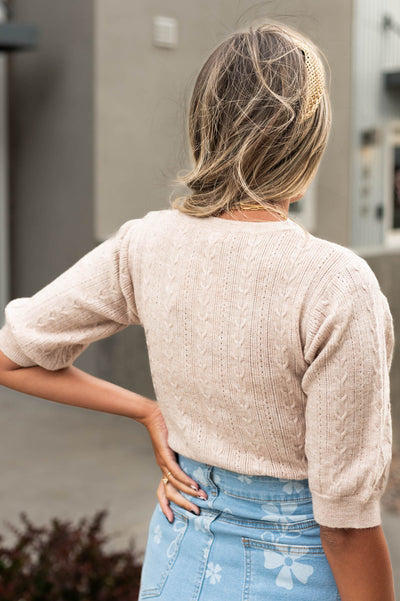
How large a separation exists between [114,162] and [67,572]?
156 inches

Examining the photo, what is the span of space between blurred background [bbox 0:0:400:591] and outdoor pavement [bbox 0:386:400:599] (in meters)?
0.02

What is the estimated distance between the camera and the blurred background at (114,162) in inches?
191

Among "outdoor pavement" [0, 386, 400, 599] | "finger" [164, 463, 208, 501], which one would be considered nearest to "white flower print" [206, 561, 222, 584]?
"finger" [164, 463, 208, 501]

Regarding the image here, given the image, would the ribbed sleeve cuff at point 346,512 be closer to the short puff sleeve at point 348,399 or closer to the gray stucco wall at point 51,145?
the short puff sleeve at point 348,399

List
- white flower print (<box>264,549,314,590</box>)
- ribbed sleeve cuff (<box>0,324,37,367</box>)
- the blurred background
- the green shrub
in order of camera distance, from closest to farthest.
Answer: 1. white flower print (<box>264,549,314,590</box>)
2. ribbed sleeve cuff (<box>0,324,37,367</box>)
3. the green shrub
4. the blurred background

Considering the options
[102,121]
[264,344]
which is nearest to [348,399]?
[264,344]

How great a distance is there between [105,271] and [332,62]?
6.19 metres

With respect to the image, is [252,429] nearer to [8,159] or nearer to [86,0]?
[86,0]

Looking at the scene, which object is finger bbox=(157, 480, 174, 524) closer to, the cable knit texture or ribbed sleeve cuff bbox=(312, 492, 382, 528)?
the cable knit texture

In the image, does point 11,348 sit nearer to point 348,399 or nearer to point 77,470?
point 348,399

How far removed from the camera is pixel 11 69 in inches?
279

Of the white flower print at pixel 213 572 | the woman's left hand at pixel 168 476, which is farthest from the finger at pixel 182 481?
the white flower print at pixel 213 572

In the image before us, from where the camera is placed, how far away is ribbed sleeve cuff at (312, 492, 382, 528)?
3.64 feet

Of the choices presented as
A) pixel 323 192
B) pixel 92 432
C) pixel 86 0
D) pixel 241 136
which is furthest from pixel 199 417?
pixel 323 192
